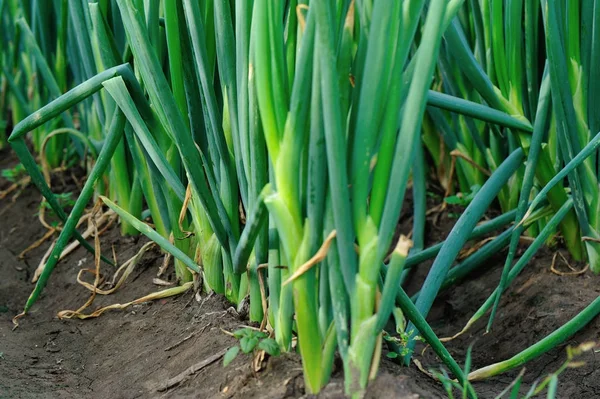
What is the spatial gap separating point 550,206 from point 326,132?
0.89m

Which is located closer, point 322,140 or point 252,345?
point 322,140

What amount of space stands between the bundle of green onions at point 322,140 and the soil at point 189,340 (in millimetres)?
61

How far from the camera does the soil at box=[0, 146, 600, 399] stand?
1.22 meters

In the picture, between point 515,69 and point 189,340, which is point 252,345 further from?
point 515,69

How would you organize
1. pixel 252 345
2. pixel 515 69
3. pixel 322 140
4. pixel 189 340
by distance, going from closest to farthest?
pixel 322 140
pixel 252 345
pixel 189 340
pixel 515 69

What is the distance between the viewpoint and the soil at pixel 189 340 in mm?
1216

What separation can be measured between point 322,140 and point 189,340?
0.53 m

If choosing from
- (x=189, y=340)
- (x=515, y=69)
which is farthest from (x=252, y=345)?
(x=515, y=69)

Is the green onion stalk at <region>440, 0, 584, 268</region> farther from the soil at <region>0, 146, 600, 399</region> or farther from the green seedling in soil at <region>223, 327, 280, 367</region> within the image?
the green seedling in soil at <region>223, 327, 280, 367</region>

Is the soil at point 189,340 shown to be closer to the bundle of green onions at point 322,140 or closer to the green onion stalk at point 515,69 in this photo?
the bundle of green onions at point 322,140

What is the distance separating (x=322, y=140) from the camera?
3.39 ft

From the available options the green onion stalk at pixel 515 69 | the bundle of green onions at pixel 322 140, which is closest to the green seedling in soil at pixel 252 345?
the bundle of green onions at pixel 322 140

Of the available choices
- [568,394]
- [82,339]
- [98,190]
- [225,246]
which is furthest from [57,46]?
[568,394]

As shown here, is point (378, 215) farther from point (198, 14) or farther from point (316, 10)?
point (198, 14)
